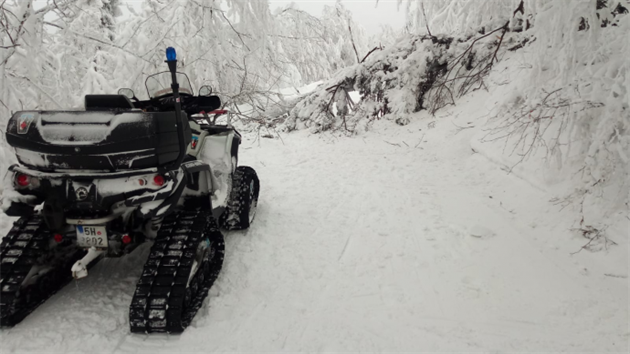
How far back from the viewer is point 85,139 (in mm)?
2387

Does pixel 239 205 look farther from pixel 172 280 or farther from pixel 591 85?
pixel 591 85

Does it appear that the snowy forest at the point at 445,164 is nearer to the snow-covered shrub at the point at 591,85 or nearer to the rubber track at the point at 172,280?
the snow-covered shrub at the point at 591,85

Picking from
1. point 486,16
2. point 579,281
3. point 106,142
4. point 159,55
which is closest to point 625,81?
point 579,281

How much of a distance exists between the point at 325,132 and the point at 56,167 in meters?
8.30

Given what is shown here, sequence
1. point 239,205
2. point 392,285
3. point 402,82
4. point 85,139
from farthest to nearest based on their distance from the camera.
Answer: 1. point 402,82
2. point 239,205
3. point 392,285
4. point 85,139

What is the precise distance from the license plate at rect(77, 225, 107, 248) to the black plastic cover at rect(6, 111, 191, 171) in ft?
1.45

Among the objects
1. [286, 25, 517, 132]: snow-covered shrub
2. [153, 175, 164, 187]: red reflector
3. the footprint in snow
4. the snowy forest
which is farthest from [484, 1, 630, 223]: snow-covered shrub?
[286, 25, 517, 132]: snow-covered shrub

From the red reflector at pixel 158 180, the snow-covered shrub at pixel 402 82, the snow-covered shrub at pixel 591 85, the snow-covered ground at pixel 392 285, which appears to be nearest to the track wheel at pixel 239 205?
the snow-covered ground at pixel 392 285

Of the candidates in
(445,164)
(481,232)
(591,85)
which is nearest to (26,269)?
(481,232)

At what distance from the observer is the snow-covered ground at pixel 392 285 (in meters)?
2.57

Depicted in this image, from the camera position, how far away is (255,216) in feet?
15.5

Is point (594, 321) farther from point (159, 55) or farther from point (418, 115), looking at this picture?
point (418, 115)

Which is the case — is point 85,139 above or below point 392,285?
above

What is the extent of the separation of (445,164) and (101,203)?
561cm
